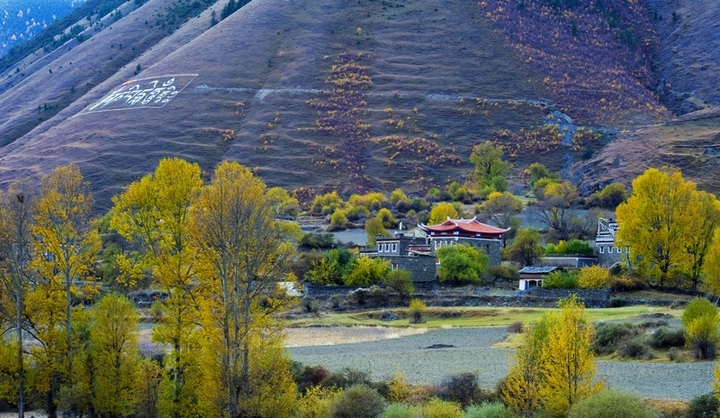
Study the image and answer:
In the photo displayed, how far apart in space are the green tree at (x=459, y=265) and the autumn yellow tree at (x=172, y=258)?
127 feet

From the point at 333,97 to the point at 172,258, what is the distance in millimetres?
119120

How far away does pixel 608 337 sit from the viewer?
1542 inches

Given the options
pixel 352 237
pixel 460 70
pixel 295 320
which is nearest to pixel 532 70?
Result: pixel 460 70

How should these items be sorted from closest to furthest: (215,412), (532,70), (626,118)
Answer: (215,412)
(626,118)
(532,70)

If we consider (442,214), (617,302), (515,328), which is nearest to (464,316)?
(617,302)

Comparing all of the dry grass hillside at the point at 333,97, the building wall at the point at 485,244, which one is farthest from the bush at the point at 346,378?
the dry grass hillside at the point at 333,97

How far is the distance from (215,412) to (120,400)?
4391 mm

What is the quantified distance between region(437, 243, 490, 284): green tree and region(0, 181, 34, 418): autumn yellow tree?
38.8m

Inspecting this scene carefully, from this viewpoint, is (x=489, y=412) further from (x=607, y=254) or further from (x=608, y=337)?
(x=607, y=254)

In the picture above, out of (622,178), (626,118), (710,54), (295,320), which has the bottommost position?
(295,320)

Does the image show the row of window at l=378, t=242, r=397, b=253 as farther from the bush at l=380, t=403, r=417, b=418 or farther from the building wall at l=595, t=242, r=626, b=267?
the bush at l=380, t=403, r=417, b=418

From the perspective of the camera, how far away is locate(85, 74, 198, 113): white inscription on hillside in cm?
14525

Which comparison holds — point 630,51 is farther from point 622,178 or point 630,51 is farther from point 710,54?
point 622,178

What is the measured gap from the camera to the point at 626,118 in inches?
5615
